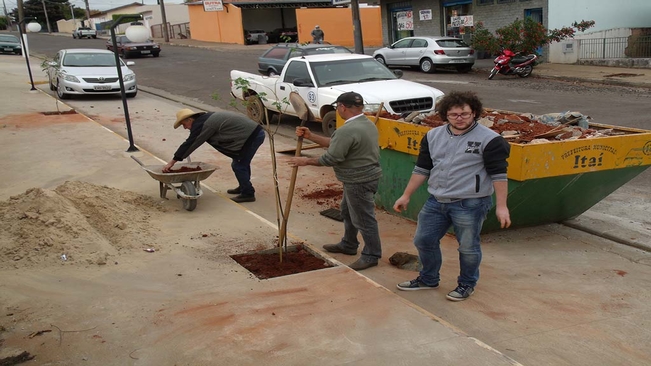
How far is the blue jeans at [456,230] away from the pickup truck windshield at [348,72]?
25.7 feet

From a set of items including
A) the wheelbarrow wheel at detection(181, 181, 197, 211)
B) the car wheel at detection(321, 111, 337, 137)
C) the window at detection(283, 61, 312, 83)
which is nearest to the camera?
the wheelbarrow wheel at detection(181, 181, 197, 211)

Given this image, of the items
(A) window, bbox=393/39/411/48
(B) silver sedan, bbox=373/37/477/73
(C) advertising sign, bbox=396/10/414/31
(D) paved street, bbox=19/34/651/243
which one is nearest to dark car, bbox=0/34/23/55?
(D) paved street, bbox=19/34/651/243

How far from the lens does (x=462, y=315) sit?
513 cm

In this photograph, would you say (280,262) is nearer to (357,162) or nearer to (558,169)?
(357,162)

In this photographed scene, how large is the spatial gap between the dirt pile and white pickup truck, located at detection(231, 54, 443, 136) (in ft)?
15.8

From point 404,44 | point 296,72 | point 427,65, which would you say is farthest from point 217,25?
point 296,72

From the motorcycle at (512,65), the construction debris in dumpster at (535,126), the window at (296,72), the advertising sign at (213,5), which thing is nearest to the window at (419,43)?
the motorcycle at (512,65)

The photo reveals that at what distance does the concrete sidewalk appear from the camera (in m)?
4.24

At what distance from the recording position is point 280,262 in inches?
245

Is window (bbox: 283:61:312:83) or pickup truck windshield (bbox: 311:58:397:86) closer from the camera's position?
pickup truck windshield (bbox: 311:58:397:86)

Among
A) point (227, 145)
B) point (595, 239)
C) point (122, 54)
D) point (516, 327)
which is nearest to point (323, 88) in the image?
point (227, 145)

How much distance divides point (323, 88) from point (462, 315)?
8.17 meters

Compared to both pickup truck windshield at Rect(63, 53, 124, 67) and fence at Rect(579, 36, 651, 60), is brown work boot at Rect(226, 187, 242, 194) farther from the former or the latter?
fence at Rect(579, 36, 651, 60)

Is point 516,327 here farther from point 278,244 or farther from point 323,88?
point 323,88
